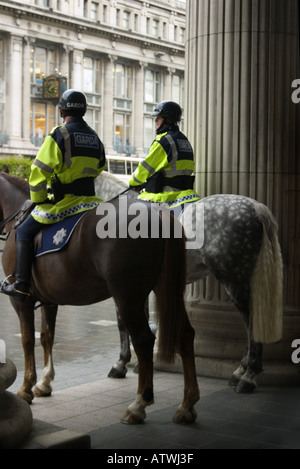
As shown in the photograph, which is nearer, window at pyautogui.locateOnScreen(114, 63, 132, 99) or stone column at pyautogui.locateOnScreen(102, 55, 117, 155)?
stone column at pyautogui.locateOnScreen(102, 55, 117, 155)

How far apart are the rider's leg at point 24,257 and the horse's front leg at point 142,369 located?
1073 millimetres

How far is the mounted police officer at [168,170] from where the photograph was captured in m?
6.76

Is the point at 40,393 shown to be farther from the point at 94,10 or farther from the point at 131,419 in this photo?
the point at 94,10

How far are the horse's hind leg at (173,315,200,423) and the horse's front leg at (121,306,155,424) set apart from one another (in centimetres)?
26

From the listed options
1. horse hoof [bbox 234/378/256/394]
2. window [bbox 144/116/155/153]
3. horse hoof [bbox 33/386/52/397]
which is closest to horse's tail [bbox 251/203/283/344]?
horse hoof [bbox 234/378/256/394]

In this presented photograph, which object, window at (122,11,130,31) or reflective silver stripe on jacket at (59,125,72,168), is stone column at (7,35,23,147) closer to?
window at (122,11,130,31)

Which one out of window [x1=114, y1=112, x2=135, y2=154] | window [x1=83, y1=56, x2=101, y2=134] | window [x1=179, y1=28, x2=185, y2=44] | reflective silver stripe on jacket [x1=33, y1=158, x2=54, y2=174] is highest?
window [x1=179, y1=28, x2=185, y2=44]

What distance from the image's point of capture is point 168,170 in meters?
6.82

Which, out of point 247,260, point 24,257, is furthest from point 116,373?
point 24,257

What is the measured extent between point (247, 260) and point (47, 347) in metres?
2.04

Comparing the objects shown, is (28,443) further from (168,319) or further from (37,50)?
(37,50)

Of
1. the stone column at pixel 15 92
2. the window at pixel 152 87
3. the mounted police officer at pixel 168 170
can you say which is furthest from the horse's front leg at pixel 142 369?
the window at pixel 152 87

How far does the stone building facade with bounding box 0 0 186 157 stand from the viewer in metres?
56.8
